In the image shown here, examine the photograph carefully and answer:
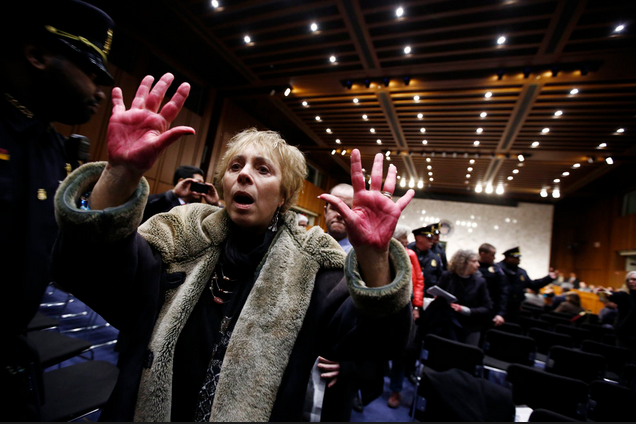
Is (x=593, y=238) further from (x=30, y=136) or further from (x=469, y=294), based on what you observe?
(x=30, y=136)

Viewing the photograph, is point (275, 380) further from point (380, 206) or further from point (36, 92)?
point (36, 92)

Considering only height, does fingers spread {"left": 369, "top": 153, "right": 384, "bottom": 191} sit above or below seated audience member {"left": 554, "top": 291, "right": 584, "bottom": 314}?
above

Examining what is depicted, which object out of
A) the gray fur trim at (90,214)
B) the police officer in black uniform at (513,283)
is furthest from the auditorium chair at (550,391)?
the police officer in black uniform at (513,283)

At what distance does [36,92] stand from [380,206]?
124cm

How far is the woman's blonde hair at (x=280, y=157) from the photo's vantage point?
975 mm

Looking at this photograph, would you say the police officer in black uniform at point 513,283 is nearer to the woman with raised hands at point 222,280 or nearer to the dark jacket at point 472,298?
the dark jacket at point 472,298

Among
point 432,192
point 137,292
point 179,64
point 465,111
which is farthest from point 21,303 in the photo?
point 432,192

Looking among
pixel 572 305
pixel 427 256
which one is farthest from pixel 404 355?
pixel 572 305

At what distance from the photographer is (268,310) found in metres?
0.80

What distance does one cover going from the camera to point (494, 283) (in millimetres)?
3926

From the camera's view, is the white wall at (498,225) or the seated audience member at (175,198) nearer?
the seated audience member at (175,198)

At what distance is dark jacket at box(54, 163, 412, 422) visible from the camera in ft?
2.16

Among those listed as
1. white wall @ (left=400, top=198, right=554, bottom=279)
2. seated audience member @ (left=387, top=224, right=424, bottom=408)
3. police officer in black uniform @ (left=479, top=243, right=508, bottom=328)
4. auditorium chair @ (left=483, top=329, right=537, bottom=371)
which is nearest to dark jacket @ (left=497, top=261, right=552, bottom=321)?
police officer in black uniform @ (left=479, top=243, right=508, bottom=328)

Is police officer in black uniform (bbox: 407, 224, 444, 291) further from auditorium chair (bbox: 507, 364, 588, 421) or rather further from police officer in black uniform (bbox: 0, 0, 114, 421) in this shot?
police officer in black uniform (bbox: 0, 0, 114, 421)
